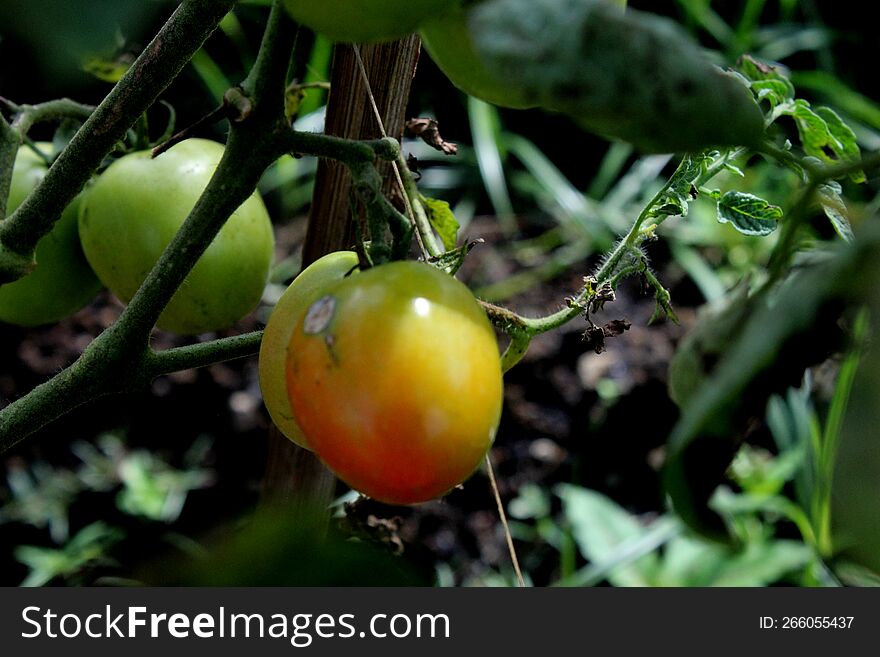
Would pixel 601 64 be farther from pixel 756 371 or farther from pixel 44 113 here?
pixel 44 113

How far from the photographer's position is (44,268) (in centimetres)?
64

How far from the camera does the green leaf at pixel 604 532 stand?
135cm

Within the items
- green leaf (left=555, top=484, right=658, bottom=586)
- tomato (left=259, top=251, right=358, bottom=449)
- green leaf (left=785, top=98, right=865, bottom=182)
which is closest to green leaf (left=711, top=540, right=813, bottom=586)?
green leaf (left=555, top=484, right=658, bottom=586)

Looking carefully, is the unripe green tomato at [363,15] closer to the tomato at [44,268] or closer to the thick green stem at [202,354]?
the thick green stem at [202,354]

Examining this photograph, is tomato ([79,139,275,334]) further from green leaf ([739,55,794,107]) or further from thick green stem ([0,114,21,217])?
green leaf ([739,55,794,107])

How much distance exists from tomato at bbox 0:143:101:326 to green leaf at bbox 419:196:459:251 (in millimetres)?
275

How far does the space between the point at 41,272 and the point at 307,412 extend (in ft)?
1.28

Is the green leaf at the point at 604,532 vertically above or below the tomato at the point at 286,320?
below

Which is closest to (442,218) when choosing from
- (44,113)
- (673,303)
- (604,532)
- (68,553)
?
(44,113)

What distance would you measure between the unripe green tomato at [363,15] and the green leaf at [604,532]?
1156 mm

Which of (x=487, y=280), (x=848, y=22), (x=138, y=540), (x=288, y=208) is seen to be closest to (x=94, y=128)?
(x=138, y=540)

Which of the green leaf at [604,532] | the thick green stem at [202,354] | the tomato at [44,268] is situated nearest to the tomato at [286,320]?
the thick green stem at [202,354]

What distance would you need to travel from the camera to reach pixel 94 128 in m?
0.44

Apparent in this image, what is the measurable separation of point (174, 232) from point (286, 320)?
24 cm
